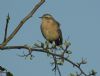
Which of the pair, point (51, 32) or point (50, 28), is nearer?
point (51, 32)

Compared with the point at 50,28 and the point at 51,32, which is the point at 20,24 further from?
the point at 50,28

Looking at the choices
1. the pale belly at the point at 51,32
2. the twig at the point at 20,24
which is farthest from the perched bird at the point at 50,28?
the twig at the point at 20,24

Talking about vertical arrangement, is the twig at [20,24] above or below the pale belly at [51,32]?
above

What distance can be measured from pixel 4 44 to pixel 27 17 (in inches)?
16.7

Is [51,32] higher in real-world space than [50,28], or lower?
lower

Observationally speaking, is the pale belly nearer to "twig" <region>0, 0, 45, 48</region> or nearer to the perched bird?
the perched bird

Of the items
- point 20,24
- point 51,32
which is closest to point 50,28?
point 51,32

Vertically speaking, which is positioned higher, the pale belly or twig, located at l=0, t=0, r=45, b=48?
twig, located at l=0, t=0, r=45, b=48

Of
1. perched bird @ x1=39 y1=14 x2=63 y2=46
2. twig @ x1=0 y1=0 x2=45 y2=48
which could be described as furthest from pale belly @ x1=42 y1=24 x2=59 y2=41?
twig @ x1=0 y1=0 x2=45 y2=48

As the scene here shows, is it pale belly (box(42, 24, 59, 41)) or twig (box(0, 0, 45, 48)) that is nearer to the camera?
twig (box(0, 0, 45, 48))

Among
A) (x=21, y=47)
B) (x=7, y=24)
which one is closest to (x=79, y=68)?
(x=21, y=47)

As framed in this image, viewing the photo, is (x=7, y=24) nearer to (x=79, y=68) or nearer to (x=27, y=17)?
(x=27, y=17)

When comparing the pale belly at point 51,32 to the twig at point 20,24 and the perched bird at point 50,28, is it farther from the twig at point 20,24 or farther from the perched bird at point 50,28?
the twig at point 20,24

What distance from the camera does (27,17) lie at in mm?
3576
